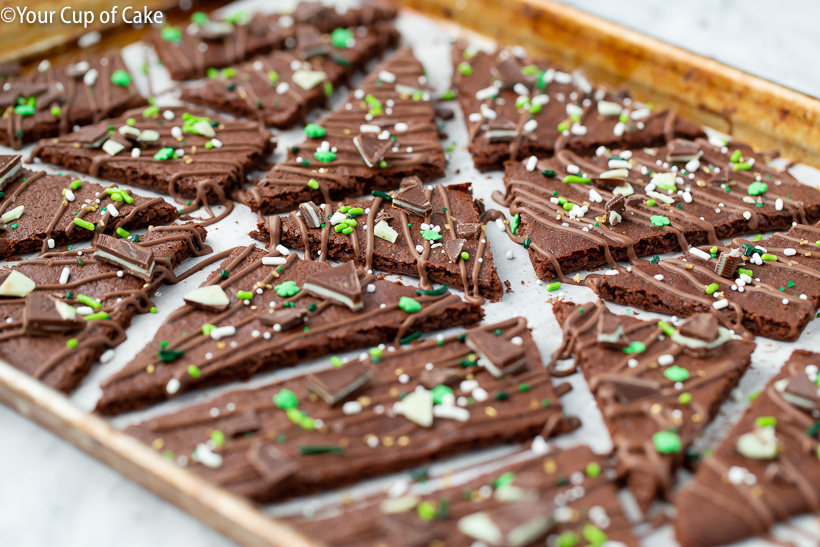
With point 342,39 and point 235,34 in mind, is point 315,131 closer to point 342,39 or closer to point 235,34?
point 342,39

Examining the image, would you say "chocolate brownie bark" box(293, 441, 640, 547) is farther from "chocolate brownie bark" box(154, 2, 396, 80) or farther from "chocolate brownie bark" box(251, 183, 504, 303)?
"chocolate brownie bark" box(154, 2, 396, 80)

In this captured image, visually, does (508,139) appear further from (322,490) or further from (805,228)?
(322,490)

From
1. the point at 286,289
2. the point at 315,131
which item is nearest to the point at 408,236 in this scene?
Answer: the point at 286,289

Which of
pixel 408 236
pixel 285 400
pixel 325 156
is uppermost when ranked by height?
pixel 325 156

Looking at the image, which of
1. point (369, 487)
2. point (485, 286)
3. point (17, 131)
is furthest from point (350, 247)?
point (17, 131)

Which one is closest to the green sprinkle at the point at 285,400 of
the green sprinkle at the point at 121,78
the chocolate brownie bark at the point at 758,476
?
the chocolate brownie bark at the point at 758,476
